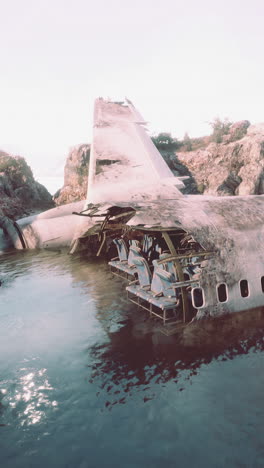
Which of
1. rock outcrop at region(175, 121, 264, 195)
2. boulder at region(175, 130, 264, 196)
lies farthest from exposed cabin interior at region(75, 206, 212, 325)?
rock outcrop at region(175, 121, 264, 195)

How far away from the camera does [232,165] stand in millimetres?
51500

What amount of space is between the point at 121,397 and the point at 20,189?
49698mm

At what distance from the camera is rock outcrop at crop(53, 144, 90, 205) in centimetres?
5562

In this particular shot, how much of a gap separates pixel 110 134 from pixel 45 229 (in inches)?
508

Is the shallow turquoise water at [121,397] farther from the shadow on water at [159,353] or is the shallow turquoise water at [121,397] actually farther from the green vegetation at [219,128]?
the green vegetation at [219,128]

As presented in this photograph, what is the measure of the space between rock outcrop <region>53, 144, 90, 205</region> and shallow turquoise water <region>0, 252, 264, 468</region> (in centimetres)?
4085

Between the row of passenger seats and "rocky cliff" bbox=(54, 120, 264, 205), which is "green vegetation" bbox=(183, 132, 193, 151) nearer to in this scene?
"rocky cliff" bbox=(54, 120, 264, 205)

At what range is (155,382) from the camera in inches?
412

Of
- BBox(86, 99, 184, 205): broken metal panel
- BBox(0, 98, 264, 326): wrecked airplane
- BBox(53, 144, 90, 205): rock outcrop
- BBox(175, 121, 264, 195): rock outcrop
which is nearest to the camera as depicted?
BBox(0, 98, 264, 326): wrecked airplane

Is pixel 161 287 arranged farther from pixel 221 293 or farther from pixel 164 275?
pixel 221 293

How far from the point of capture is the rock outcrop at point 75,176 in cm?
5562

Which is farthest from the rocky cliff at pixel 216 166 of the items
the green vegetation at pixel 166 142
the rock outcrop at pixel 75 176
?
the green vegetation at pixel 166 142

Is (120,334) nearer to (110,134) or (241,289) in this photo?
(241,289)

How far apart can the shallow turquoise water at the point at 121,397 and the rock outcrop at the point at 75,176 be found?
4085 centimetres
